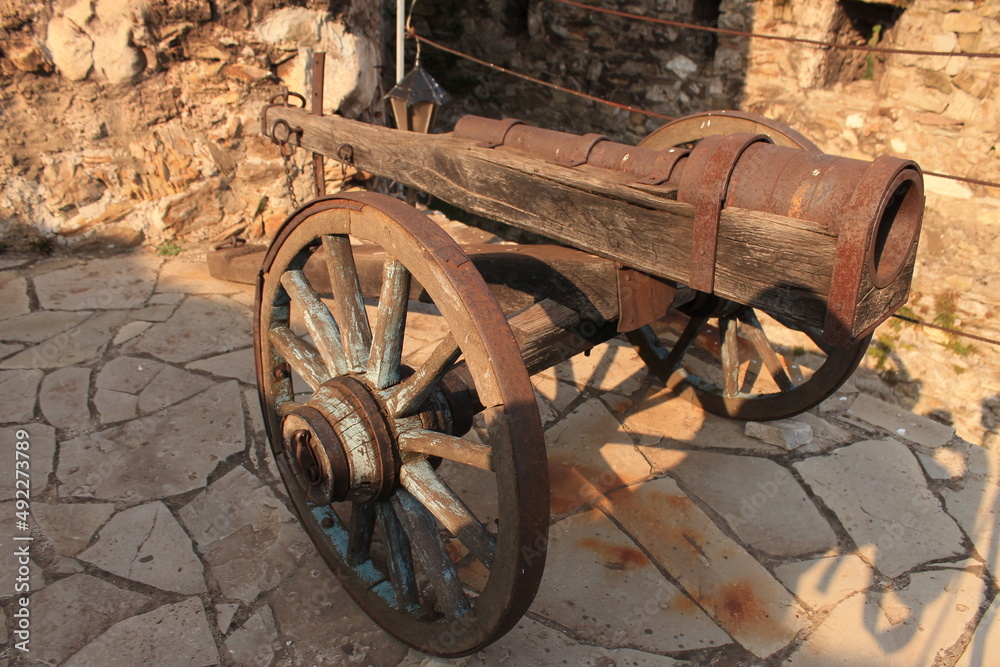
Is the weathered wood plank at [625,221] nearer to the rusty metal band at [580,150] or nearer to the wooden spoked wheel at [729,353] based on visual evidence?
the rusty metal band at [580,150]

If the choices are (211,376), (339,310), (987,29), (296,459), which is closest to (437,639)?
(296,459)

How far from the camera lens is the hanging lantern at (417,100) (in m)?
3.54

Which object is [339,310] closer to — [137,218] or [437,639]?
[437,639]

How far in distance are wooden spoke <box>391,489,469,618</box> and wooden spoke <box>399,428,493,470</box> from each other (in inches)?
6.9

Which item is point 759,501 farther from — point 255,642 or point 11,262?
point 11,262

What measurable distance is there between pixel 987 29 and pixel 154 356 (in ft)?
19.0

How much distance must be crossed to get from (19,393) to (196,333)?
2.64 feet

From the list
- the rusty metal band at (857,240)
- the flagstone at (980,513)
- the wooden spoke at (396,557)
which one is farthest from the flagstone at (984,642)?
the wooden spoke at (396,557)

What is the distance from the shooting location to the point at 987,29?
498 centimetres

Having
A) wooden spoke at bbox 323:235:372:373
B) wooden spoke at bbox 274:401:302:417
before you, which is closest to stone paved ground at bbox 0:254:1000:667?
wooden spoke at bbox 274:401:302:417

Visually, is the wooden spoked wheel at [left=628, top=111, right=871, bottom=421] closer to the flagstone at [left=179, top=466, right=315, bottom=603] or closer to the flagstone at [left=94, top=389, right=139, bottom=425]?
the flagstone at [left=179, top=466, right=315, bottom=603]

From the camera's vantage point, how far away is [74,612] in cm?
212

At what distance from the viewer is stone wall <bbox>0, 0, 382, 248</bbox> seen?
4.11 meters

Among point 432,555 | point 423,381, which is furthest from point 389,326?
point 432,555
